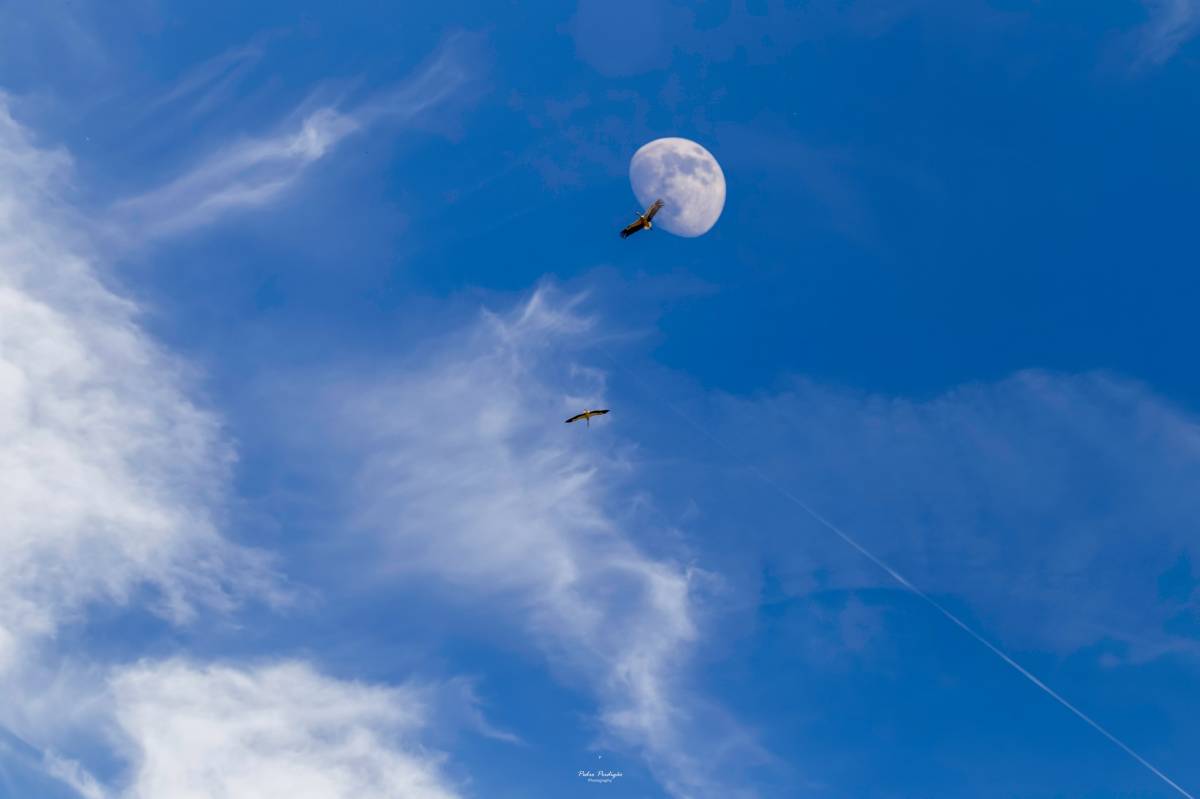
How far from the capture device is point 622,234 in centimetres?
13038

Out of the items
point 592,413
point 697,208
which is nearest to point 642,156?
point 697,208

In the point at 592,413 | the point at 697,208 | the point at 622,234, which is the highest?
the point at 697,208

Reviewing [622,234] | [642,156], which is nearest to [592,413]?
[622,234]

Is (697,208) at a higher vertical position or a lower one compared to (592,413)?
higher

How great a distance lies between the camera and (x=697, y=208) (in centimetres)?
13275

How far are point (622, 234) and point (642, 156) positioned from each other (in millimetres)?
12390

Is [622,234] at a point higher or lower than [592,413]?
higher

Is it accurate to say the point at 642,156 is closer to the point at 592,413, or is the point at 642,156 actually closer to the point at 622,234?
the point at 622,234

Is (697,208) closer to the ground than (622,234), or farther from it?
farther from it

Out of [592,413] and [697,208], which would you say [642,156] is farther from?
[592,413]

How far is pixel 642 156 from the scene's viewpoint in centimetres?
13100

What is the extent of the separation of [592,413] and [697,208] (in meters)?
35.5
